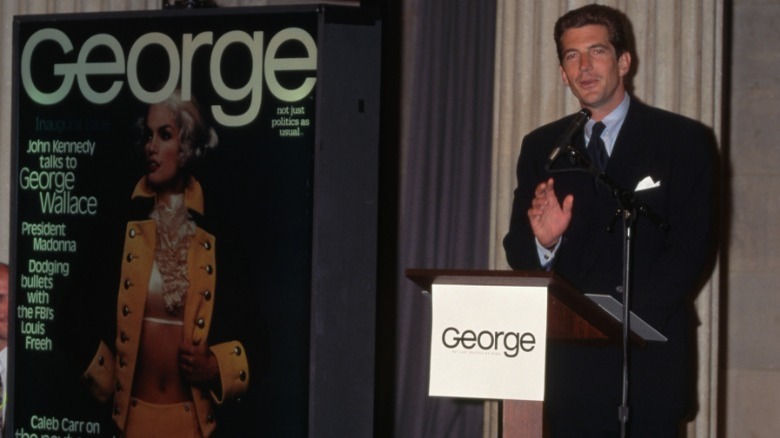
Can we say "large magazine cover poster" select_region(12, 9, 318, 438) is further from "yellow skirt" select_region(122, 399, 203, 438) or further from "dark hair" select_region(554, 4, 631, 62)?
"dark hair" select_region(554, 4, 631, 62)

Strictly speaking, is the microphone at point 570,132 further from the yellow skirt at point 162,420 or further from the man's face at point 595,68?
the yellow skirt at point 162,420

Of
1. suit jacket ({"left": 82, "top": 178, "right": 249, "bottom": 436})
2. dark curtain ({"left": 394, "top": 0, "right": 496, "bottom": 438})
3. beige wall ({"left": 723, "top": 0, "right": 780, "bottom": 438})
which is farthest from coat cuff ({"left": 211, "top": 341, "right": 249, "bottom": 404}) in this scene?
beige wall ({"left": 723, "top": 0, "right": 780, "bottom": 438})

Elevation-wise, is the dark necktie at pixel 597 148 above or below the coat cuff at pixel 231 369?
above

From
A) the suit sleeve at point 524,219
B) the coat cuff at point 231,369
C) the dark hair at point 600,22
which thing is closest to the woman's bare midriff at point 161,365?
the coat cuff at point 231,369

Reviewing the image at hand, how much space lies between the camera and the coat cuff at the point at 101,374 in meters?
3.94

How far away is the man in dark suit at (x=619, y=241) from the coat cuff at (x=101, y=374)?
1.48 meters

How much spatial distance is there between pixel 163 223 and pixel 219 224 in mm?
214

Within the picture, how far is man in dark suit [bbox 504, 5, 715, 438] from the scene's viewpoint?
3.49 meters

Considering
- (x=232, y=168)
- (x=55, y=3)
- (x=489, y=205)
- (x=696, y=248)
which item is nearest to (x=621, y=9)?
(x=489, y=205)

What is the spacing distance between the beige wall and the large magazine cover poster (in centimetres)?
254

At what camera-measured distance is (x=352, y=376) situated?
3.57m

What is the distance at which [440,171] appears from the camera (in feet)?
18.6

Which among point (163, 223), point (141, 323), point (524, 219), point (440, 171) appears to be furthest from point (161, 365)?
point (440, 171)

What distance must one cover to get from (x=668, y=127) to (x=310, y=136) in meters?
1.20
